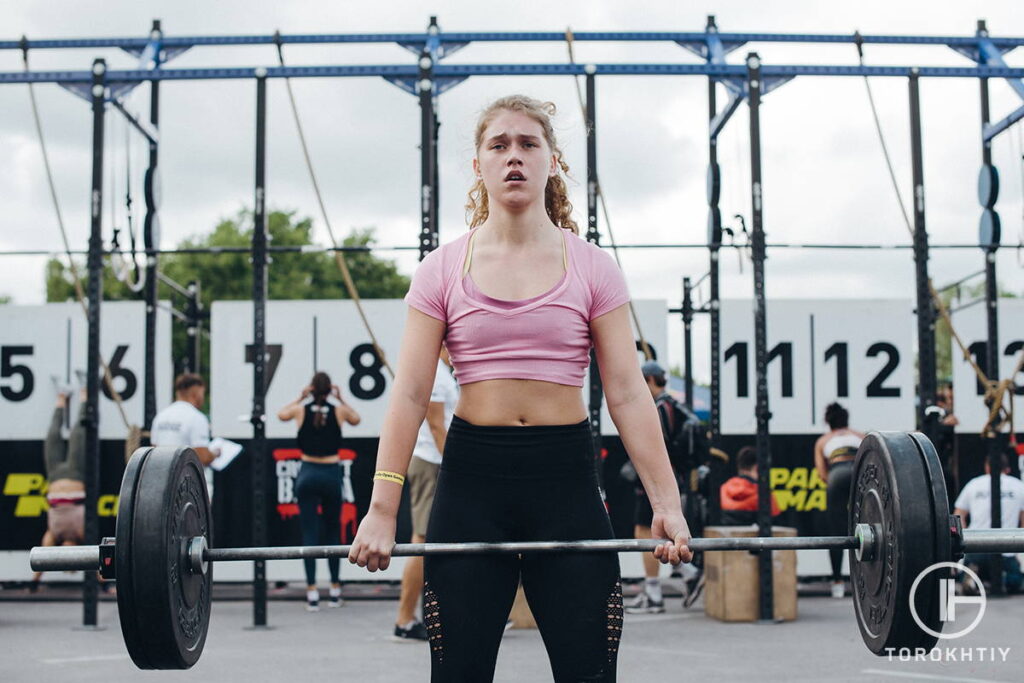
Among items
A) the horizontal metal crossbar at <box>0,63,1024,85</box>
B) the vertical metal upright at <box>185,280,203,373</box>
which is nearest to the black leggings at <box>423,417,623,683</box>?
the horizontal metal crossbar at <box>0,63,1024,85</box>

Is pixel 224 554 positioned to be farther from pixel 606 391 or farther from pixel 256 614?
pixel 256 614

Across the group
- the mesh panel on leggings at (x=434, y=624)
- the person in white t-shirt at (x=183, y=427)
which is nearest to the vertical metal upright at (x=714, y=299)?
A: the person in white t-shirt at (x=183, y=427)

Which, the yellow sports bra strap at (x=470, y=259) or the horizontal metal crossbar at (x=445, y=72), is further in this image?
the horizontal metal crossbar at (x=445, y=72)

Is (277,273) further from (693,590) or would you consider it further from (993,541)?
(993,541)

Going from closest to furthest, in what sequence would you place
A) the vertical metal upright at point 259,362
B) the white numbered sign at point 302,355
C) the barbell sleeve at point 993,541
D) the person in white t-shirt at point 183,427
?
the barbell sleeve at point 993,541 < the vertical metal upright at point 259,362 < the person in white t-shirt at point 183,427 < the white numbered sign at point 302,355

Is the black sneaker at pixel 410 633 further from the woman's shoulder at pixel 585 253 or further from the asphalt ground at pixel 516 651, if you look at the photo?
the woman's shoulder at pixel 585 253

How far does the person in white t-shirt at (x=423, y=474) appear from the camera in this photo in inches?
203

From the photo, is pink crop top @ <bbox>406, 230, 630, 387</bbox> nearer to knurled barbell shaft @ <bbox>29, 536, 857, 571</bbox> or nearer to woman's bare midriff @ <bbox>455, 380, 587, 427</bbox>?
woman's bare midriff @ <bbox>455, 380, 587, 427</bbox>

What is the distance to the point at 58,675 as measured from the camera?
4812mm

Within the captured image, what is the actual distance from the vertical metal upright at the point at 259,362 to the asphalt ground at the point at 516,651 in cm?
29

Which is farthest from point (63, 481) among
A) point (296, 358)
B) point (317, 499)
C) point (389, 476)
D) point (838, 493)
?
point (389, 476)

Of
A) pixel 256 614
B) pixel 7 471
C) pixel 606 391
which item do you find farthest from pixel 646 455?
pixel 7 471

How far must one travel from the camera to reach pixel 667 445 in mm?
6598

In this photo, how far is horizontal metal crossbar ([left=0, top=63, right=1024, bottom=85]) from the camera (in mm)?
6344
